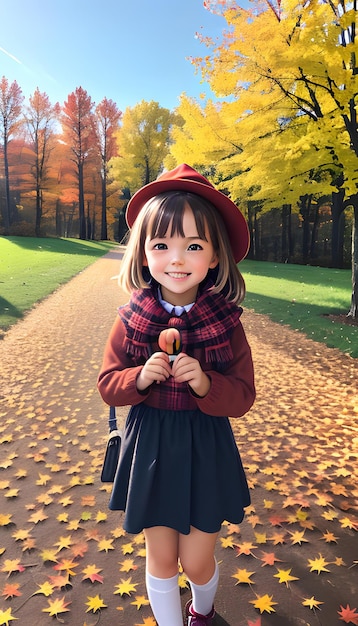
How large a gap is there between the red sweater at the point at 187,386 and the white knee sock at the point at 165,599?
800 millimetres

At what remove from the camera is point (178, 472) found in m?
1.76

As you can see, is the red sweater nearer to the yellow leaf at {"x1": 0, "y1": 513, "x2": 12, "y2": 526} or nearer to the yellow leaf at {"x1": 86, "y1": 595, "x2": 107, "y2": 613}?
the yellow leaf at {"x1": 86, "y1": 595, "x2": 107, "y2": 613}

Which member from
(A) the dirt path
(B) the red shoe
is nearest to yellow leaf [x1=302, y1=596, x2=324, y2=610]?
(A) the dirt path

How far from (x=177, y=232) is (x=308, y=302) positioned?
35.9ft

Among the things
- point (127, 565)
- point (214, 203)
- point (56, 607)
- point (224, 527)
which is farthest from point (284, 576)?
point (214, 203)

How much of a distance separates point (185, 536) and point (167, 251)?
1233mm

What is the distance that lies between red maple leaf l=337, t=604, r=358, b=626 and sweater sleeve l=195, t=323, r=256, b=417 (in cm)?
144

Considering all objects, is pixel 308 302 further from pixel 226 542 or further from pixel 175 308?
pixel 175 308

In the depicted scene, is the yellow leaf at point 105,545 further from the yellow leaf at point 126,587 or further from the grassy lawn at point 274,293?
the grassy lawn at point 274,293

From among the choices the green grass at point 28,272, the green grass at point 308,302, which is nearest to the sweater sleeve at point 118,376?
the green grass at point 308,302

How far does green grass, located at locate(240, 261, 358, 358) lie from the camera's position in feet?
27.6

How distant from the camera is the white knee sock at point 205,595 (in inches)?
80.9

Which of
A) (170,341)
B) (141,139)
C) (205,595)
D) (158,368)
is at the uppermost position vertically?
(141,139)

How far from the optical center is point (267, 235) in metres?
37.1
